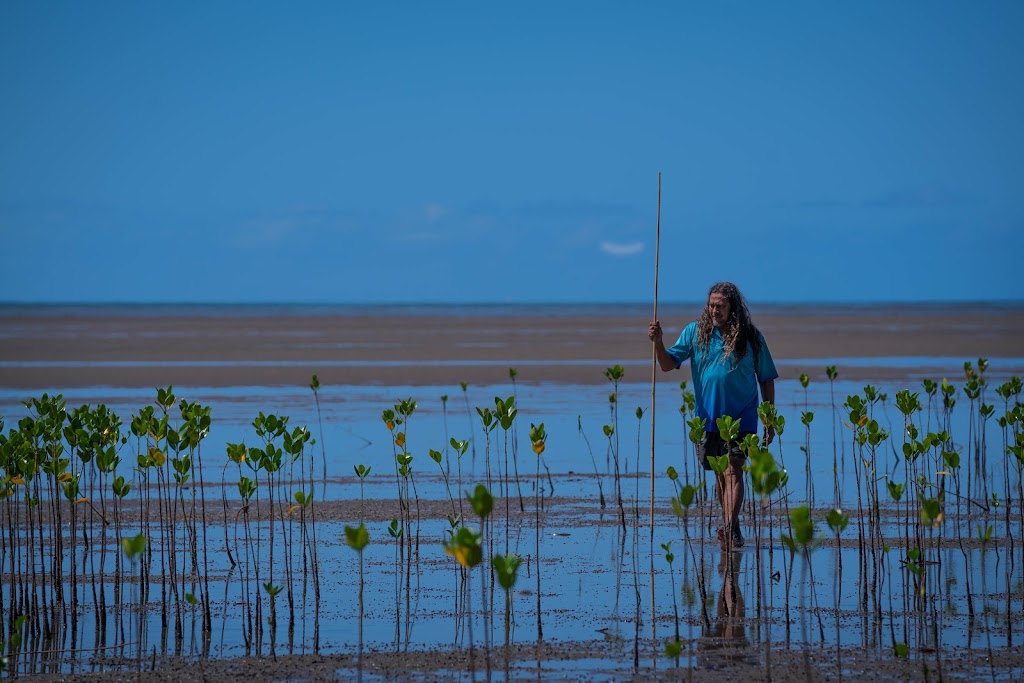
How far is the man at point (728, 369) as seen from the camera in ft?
30.2

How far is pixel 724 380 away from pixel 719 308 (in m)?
0.56

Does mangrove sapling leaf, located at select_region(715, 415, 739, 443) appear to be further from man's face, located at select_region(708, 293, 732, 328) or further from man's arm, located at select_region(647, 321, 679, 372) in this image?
man's face, located at select_region(708, 293, 732, 328)

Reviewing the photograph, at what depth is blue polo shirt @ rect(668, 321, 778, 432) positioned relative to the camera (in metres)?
9.23

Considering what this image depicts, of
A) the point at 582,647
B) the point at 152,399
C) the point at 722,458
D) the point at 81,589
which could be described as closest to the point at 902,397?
the point at 722,458

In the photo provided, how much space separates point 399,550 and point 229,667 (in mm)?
2852

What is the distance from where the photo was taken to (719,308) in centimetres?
921

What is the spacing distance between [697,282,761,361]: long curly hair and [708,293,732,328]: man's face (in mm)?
24

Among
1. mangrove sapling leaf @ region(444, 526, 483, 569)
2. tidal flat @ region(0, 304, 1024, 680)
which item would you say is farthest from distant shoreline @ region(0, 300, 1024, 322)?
mangrove sapling leaf @ region(444, 526, 483, 569)

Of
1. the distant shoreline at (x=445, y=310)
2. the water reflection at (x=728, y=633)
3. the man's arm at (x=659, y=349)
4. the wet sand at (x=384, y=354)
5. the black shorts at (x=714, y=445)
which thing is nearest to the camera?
the water reflection at (x=728, y=633)

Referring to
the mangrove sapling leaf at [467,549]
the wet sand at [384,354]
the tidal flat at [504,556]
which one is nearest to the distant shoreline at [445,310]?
the wet sand at [384,354]

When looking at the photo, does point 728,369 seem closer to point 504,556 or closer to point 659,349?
point 659,349

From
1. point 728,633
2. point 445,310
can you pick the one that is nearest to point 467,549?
point 728,633

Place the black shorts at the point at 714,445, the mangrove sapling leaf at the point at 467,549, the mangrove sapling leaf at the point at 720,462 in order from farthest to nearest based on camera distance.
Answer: the black shorts at the point at 714,445 < the mangrove sapling leaf at the point at 720,462 < the mangrove sapling leaf at the point at 467,549

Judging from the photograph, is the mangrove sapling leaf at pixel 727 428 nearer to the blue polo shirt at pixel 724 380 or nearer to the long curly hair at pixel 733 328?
the blue polo shirt at pixel 724 380
